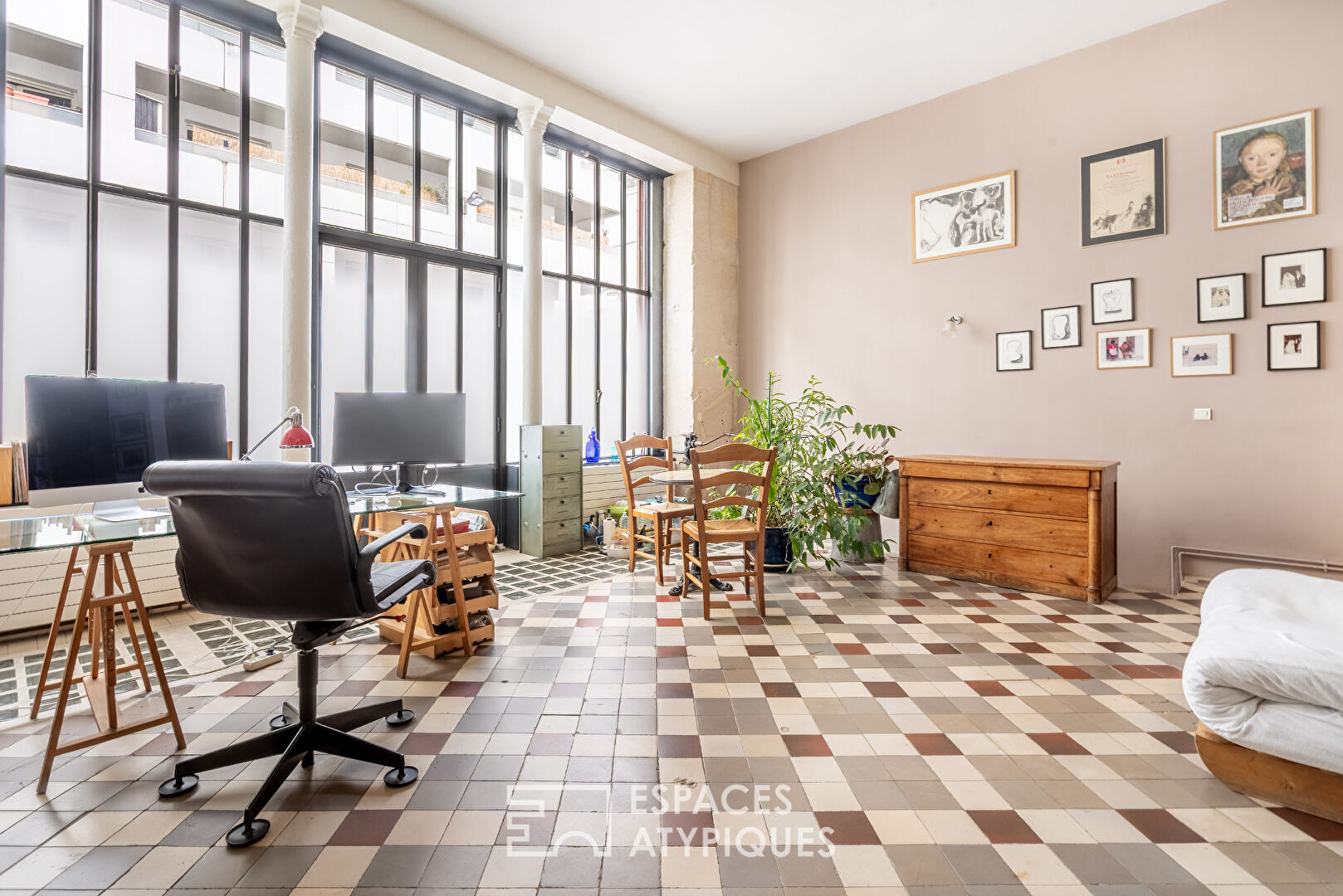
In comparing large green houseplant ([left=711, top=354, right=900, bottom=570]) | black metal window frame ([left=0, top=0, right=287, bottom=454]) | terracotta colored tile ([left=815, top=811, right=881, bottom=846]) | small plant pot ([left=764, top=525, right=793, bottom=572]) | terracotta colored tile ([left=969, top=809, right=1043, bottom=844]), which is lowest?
terracotta colored tile ([left=815, top=811, right=881, bottom=846])

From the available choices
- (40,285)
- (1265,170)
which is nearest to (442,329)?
(40,285)

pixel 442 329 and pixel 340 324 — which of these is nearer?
pixel 340 324

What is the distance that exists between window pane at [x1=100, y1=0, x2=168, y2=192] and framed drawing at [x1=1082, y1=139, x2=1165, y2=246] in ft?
21.5

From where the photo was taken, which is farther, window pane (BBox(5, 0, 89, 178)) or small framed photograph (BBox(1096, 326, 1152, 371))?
small framed photograph (BBox(1096, 326, 1152, 371))

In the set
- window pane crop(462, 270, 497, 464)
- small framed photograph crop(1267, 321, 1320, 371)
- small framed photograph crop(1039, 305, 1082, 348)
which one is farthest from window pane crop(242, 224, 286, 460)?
small framed photograph crop(1267, 321, 1320, 371)

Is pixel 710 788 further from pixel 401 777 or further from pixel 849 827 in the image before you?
pixel 401 777

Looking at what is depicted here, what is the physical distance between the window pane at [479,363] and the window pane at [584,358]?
90 centimetres

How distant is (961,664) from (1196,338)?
320 centimetres

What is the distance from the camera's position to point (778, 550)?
4887 mm

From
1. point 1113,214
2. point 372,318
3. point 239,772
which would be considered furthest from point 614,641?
point 1113,214

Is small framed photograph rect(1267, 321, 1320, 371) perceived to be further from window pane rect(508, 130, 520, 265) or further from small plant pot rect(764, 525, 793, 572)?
window pane rect(508, 130, 520, 265)

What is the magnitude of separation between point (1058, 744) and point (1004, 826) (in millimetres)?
635

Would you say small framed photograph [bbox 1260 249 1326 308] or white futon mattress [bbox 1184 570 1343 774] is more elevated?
small framed photograph [bbox 1260 249 1326 308]

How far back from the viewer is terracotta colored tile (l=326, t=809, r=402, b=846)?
174 cm
